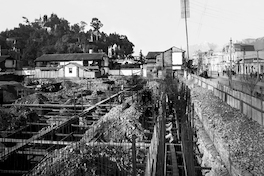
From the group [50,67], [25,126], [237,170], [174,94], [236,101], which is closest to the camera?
[237,170]

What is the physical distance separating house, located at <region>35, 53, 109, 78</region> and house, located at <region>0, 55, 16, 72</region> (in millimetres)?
4089

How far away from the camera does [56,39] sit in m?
76.9

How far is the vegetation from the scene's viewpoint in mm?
64938

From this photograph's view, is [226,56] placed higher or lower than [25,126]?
higher

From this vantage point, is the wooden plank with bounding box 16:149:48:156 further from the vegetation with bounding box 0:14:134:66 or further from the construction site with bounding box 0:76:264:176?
the vegetation with bounding box 0:14:134:66

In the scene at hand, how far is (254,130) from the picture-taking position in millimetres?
7207

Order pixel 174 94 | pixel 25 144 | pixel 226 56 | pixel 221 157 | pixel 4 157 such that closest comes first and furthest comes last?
pixel 221 157 → pixel 4 157 → pixel 25 144 → pixel 174 94 → pixel 226 56

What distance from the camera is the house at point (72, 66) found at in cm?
4312

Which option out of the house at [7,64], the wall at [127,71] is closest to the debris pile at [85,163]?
the wall at [127,71]

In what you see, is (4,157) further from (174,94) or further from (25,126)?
(174,94)

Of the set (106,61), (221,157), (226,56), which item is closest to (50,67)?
(106,61)

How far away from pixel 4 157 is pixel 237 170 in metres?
5.92

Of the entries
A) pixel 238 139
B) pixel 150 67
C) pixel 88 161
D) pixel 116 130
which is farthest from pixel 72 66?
pixel 88 161

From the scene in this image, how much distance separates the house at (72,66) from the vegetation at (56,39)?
1253cm
